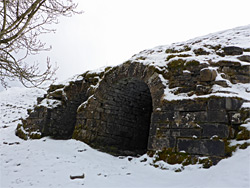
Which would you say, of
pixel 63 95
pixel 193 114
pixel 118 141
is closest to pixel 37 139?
pixel 63 95

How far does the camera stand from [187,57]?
5441 mm

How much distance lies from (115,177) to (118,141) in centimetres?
288

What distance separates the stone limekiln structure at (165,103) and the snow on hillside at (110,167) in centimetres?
10

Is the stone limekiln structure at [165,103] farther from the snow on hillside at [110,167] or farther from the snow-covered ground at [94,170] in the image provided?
the snow-covered ground at [94,170]

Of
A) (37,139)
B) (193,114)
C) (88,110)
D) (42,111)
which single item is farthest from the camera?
(42,111)

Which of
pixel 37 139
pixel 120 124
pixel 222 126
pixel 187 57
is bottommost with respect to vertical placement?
pixel 37 139

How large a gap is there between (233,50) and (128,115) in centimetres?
386

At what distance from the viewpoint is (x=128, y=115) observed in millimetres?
7672

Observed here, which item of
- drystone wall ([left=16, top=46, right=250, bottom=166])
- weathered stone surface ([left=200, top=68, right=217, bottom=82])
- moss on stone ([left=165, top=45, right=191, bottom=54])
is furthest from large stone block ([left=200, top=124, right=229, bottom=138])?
moss on stone ([left=165, top=45, right=191, bottom=54])

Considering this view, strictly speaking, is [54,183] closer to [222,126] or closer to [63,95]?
[222,126]

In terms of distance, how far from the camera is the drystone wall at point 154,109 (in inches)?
171

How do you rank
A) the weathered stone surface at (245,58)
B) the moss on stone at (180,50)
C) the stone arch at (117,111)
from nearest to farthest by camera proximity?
the weathered stone surface at (245,58), the moss on stone at (180,50), the stone arch at (117,111)

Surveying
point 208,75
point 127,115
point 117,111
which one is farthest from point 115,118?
point 208,75

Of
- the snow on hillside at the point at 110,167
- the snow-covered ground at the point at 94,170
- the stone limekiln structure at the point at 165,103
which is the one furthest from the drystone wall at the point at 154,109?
the snow-covered ground at the point at 94,170
